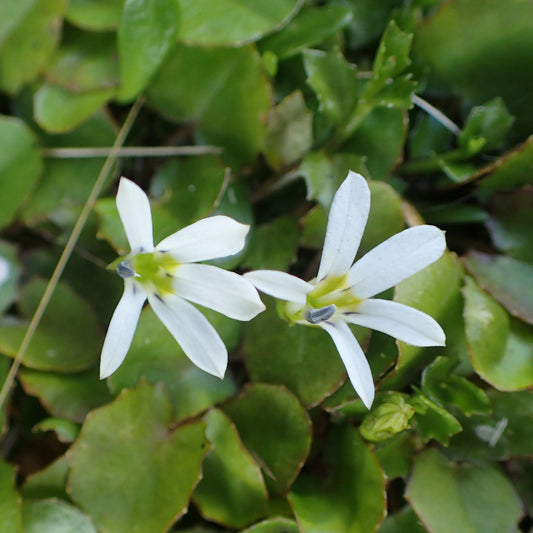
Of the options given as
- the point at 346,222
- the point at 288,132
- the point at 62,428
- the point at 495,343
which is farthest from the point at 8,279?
the point at 495,343

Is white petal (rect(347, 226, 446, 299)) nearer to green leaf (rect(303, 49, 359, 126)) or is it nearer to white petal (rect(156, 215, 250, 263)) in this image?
white petal (rect(156, 215, 250, 263))

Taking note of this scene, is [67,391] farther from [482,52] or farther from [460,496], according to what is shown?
[482,52]

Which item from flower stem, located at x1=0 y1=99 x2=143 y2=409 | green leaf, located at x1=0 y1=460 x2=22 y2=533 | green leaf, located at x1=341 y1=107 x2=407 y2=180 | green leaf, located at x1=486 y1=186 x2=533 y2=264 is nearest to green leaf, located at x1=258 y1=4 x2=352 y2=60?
green leaf, located at x1=341 y1=107 x2=407 y2=180

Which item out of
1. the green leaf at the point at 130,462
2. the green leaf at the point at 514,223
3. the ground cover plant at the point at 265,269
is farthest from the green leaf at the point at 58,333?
the green leaf at the point at 514,223

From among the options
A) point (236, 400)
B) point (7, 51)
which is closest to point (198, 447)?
point (236, 400)

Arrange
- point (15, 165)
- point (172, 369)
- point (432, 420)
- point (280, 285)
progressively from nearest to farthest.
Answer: point (280, 285), point (432, 420), point (172, 369), point (15, 165)

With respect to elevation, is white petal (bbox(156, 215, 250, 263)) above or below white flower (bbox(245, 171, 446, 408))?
above
